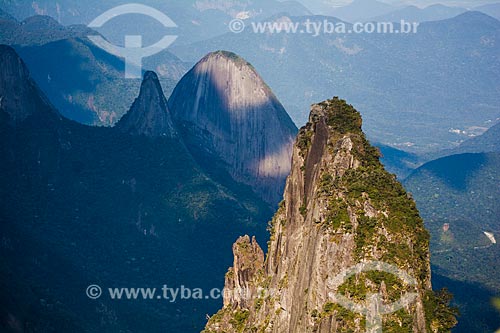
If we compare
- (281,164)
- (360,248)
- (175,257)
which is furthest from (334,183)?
(281,164)

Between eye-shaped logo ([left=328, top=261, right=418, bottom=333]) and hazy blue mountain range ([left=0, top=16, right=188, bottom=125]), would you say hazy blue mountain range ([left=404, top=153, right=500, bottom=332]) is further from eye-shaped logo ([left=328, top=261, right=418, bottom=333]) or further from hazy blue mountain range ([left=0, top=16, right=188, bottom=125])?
hazy blue mountain range ([left=0, top=16, right=188, bottom=125])

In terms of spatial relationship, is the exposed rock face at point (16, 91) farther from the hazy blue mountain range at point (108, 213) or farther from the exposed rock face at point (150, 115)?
the exposed rock face at point (150, 115)

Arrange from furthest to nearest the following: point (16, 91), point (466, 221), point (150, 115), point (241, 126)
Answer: point (466, 221) < point (241, 126) < point (150, 115) < point (16, 91)

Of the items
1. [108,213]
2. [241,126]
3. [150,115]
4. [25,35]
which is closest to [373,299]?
Answer: [108,213]

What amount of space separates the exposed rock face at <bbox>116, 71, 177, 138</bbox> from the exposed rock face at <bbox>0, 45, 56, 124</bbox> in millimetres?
8538

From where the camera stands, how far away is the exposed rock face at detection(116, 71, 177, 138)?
70.2 m

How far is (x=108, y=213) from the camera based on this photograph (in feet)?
216

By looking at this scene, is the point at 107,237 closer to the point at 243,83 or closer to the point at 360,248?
the point at 243,83

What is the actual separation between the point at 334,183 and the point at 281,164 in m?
55.9

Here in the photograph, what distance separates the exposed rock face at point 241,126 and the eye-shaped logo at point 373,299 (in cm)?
5783

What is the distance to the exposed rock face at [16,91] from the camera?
206ft

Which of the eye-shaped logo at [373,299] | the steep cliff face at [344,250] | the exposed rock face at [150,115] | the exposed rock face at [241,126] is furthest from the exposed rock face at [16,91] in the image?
the eye-shaped logo at [373,299]

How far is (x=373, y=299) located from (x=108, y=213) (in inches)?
1875

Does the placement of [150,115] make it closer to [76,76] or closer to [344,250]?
[344,250]
